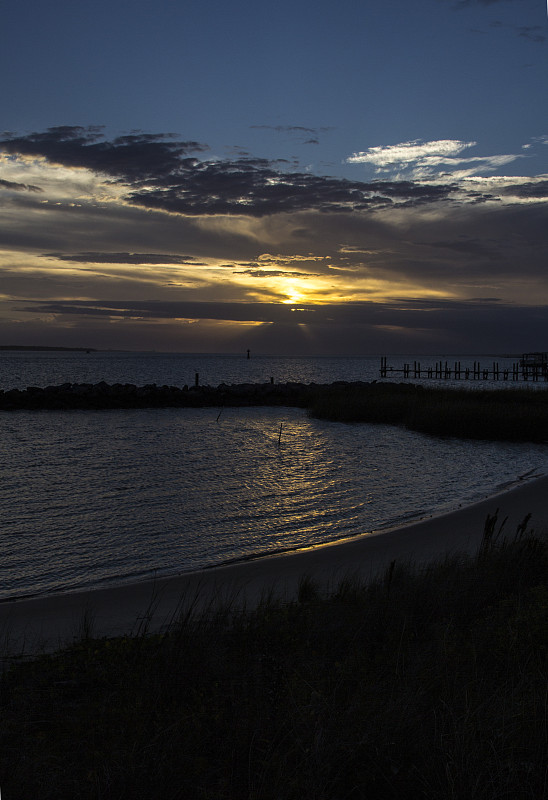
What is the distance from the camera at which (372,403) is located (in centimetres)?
3816

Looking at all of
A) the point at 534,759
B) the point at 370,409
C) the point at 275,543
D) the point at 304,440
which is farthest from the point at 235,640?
the point at 370,409

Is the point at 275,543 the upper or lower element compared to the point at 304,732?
lower

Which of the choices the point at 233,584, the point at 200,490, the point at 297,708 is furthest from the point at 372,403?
the point at 297,708

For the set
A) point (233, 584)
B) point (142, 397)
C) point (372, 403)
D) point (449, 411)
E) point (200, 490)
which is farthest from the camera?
point (142, 397)

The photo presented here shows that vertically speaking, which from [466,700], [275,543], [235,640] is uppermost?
[466,700]

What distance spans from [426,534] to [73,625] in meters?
7.85

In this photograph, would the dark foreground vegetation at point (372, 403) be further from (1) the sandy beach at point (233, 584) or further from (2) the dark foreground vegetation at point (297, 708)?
(2) the dark foreground vegetation at point (297, 708)

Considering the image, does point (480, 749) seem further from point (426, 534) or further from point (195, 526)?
point (195, 526)

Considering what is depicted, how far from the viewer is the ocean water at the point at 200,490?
36.9 ft

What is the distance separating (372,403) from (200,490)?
2289cm

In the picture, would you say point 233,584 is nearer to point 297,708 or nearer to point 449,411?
point 297,708

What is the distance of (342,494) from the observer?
17.0m

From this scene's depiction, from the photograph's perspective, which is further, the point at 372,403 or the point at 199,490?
the point at 372,403

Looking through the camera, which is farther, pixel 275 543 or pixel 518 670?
pixel 275 543
